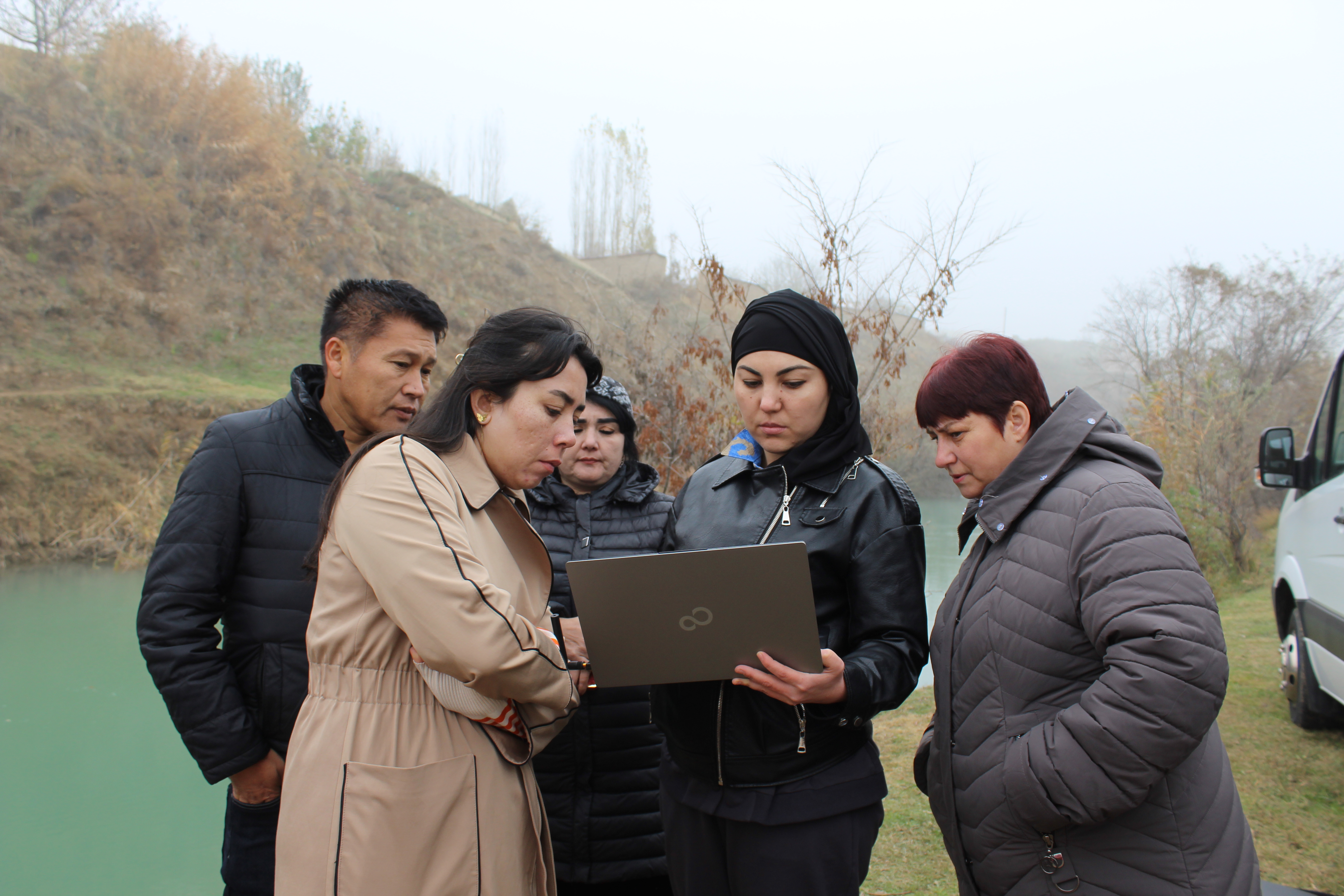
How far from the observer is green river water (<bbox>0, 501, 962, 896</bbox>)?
179 inches

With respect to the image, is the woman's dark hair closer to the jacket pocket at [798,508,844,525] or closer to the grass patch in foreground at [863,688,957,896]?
the jacket pocket at [798,508,844,525]

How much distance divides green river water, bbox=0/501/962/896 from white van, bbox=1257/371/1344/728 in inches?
137

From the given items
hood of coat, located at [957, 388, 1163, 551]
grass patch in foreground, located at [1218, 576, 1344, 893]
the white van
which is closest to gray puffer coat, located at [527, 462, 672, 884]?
hood of coat, located at [957, 388, 1163, 551]

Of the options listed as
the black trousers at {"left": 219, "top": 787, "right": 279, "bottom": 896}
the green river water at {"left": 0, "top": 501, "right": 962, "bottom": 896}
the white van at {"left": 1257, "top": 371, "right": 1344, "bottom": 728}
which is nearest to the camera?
the black trousers at {"left": 219, "top": 787, "right": 279, "bottom": 896}

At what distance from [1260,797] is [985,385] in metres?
3.83

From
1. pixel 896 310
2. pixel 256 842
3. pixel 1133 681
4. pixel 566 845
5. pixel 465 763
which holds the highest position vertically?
pixel 896 310

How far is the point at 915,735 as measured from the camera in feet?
17.7

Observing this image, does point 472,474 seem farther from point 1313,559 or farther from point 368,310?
point 1313,559

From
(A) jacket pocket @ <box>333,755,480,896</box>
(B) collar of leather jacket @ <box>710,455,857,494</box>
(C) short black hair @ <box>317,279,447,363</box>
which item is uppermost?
(C) short black hair @ <box>317,279,447,363</box>

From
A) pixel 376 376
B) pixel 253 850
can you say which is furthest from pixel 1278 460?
pixel 253 850

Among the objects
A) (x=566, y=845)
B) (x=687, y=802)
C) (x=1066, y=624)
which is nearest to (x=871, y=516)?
(x=1066, y=624)

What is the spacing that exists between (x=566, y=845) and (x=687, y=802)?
81 cm

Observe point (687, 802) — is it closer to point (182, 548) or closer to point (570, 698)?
point (570, 698)

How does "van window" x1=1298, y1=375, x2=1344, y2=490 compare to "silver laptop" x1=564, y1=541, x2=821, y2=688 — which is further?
"van window" x1=1298, y1=375, x2=1344, y2=490
